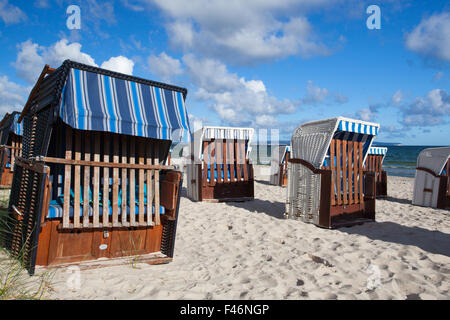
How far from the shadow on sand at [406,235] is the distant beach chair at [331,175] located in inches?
12.5

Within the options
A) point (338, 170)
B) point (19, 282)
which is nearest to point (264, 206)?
point (338, 170)

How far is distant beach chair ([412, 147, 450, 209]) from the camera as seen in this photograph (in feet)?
27.2

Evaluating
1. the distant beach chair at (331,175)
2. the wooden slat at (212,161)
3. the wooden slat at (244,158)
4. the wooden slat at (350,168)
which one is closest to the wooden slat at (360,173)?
the distant beach chair at (331,175)

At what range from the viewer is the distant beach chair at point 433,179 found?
8.29 meters

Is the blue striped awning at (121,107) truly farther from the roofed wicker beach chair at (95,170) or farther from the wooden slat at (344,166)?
the wooden slat at (344,166)

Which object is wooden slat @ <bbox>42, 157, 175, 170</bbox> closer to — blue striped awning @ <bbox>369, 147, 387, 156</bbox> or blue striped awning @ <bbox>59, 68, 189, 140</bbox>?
blue striped awning @ <bbox>59, 68, 189, 140</bbox>

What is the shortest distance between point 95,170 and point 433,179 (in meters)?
9.08

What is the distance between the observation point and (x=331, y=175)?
18.2 ft

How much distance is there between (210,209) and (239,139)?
2.53 metres

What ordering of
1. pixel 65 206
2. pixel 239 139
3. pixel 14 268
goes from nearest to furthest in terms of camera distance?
pixel 14 268
pixel 65 206
pixel 239 139

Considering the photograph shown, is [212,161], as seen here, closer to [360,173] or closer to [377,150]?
[360,173]

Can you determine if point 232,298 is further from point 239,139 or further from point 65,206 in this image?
point 239,139

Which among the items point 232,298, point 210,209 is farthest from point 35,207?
point 210,209
